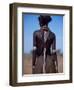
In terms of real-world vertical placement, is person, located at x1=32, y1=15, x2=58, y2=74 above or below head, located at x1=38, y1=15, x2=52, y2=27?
below

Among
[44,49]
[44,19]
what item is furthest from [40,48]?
[44,19]

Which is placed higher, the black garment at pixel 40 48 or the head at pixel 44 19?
the head at pixel 44 19

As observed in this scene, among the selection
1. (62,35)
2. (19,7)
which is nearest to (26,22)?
(19,7)

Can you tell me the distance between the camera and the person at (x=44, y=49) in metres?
1.62

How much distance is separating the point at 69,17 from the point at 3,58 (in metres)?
0.49

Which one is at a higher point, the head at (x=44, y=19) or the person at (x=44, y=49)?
the head at (x=44, y=19)

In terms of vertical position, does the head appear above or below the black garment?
above

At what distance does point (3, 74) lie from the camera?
5.13 ft

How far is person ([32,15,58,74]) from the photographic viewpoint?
1.62 metres

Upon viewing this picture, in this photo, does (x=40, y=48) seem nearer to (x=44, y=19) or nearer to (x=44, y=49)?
(x=44, y=49)

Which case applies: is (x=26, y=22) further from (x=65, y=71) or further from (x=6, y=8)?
(x=65, y=71)

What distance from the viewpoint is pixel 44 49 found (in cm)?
164

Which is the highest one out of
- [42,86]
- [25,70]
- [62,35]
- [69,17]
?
[69,17]

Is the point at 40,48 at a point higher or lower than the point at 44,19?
lower
